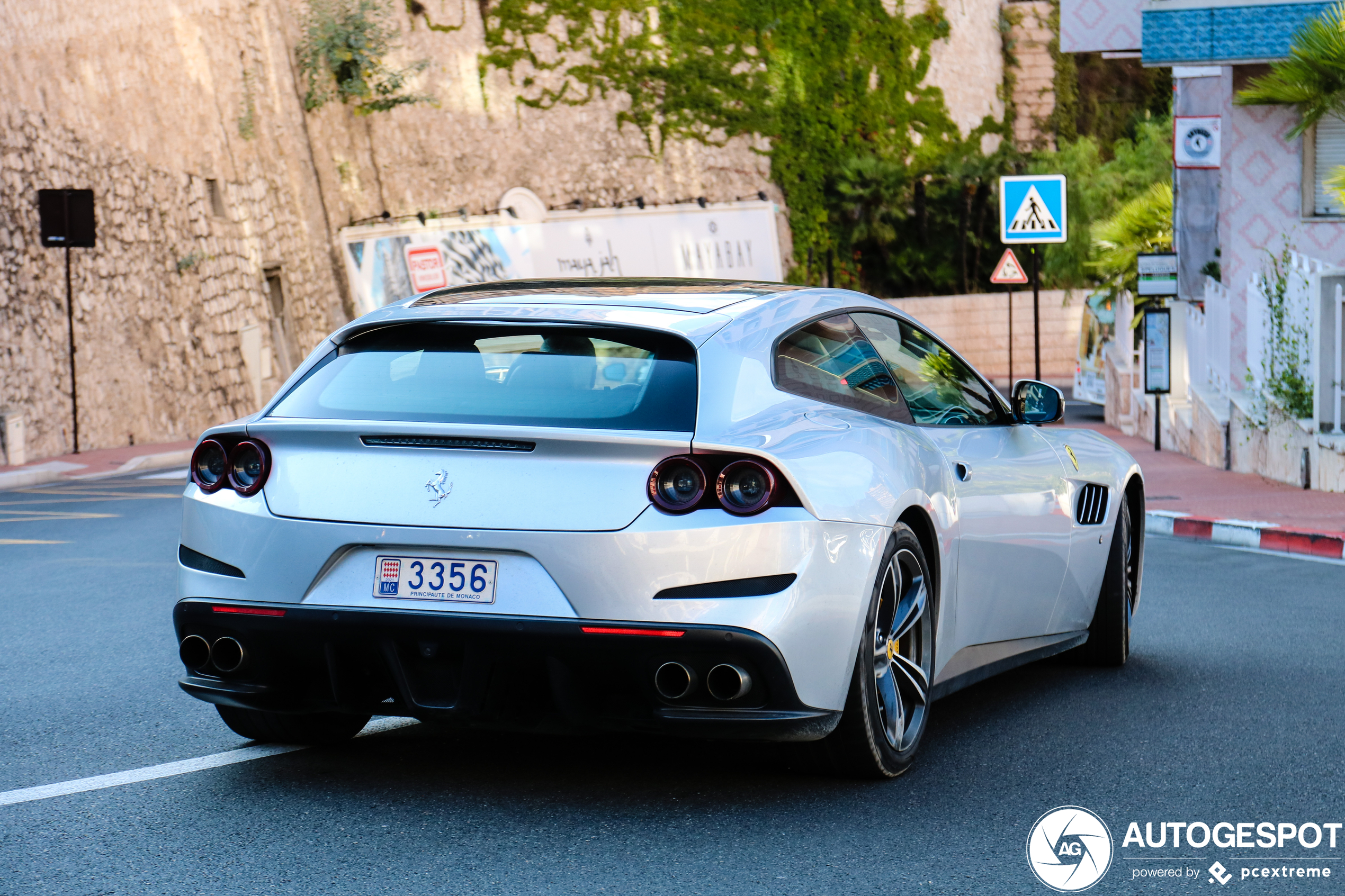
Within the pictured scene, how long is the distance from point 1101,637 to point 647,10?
34.6m

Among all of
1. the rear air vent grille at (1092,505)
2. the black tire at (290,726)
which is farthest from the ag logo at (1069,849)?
the black tire at (290,726)

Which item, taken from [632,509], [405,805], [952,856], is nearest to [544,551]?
[632,509]

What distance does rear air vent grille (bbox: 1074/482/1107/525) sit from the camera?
633 cm

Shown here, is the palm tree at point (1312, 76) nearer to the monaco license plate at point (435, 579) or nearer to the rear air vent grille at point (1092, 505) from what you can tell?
the rear air vent grille at point (1092, 505)

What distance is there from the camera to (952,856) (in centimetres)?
405

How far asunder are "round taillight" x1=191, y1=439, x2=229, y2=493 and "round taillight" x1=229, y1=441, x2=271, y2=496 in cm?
2

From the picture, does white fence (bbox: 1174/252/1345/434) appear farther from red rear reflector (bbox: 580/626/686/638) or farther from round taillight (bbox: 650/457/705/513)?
red rear reflector (bbox: 580/626/686/638)

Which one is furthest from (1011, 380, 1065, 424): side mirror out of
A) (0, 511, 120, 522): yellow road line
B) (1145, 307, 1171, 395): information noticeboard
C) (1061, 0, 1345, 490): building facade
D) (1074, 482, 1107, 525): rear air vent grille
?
(1145, 307, 1171, 395): information noticeboard

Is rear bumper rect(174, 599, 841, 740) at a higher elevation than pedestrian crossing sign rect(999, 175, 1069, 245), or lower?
lower

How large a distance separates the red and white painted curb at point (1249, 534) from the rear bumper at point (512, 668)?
25.1 feet

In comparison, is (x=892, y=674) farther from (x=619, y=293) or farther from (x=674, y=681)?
(x=619, y=293)

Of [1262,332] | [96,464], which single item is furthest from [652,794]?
[96,464]

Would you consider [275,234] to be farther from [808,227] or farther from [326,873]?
[326,873]

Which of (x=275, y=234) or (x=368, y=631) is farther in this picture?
(x=275, y=234)
